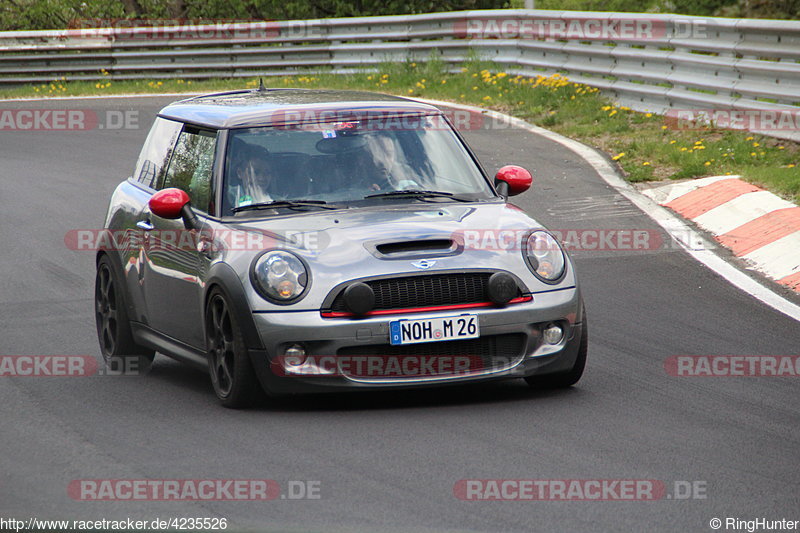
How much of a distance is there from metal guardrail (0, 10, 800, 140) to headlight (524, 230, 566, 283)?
23.9 feet

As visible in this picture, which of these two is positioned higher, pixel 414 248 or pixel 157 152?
pixel 157 152

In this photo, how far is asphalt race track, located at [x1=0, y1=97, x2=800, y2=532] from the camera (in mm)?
4746

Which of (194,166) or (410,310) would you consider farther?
(194,166)

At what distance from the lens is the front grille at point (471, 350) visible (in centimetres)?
627

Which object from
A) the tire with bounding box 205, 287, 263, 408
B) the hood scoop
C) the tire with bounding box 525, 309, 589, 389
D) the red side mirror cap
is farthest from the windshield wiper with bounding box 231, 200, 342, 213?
the tire with bounding box 525, 309, 589, 389

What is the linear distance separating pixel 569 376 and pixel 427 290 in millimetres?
962

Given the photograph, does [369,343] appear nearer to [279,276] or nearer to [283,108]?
[279,276]

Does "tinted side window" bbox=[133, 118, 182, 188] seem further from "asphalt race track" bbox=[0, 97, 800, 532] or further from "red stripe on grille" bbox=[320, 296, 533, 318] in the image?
"red stripe on grille" bbox=[320, 296, 533, 318]

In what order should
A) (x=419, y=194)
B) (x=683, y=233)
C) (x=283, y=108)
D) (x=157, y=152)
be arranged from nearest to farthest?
(x=419, y=194) < (x=283, y=108) < (x=157, y=152) < (x=683, y=233)

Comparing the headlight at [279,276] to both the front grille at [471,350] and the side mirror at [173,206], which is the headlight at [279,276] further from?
the side mirror at [173,206]

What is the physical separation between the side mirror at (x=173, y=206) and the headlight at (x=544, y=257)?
1.77m

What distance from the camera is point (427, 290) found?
6.32 metres

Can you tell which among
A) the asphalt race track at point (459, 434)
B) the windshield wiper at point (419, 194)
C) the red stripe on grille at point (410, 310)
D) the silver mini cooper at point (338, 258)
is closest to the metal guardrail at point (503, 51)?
the asphalt race track at point (459, 434)

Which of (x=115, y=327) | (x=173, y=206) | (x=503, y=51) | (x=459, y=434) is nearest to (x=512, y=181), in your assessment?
(x=173, y=206)
